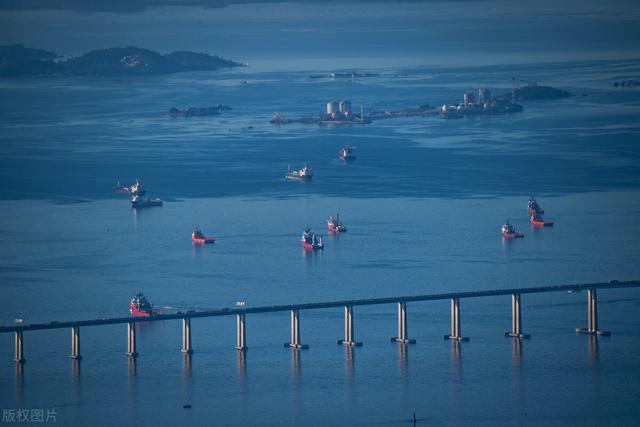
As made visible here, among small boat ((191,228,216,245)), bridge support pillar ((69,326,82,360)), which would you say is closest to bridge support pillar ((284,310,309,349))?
bridge support pillar ((69,326,82,360))

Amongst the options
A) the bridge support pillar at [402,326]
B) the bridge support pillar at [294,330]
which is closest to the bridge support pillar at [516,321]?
the bridge support pillar at [402,326]

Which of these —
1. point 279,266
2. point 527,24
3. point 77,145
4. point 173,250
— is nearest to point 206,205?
point 173,250

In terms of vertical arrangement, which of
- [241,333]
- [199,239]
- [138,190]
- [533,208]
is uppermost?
[138,190]

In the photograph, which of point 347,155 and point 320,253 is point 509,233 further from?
point 347,155

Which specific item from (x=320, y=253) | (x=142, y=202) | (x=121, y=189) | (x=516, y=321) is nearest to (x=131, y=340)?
(x=516, y=321)

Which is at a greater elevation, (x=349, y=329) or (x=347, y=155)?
(x=347, y=155)

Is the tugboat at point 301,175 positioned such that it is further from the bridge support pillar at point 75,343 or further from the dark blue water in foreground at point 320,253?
the bridge support pillar at point 75,343
